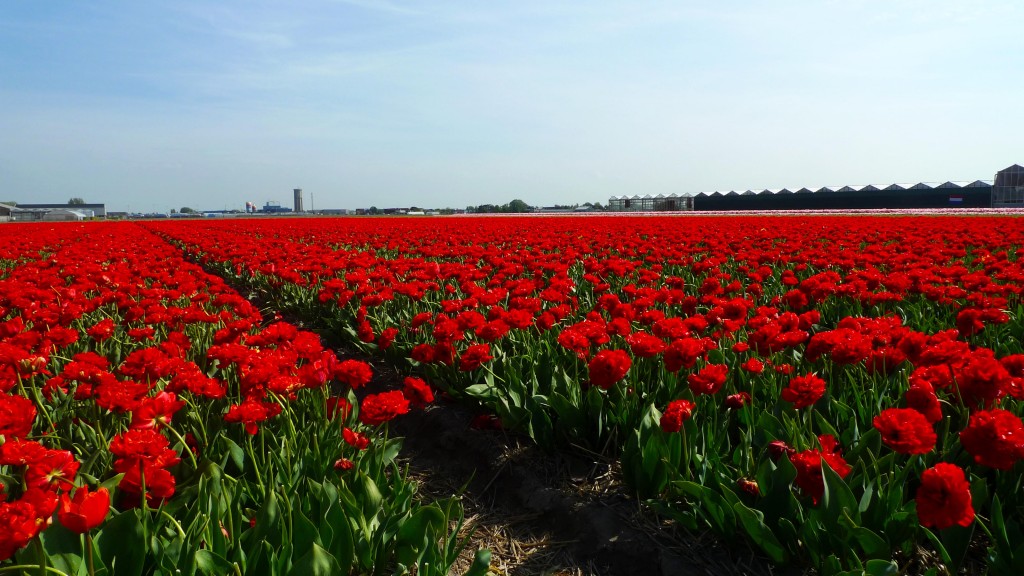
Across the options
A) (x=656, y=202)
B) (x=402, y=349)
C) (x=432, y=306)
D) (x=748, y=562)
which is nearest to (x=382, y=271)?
(x=432, y=306)

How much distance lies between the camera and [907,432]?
195cm

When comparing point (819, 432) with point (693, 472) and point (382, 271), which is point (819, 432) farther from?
point (382, 271)

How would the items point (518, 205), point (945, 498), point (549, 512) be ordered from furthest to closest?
point (518, 205) < point (549, 512) < point (945, 498)

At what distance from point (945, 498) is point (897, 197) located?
59821mm

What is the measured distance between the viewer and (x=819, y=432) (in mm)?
3043

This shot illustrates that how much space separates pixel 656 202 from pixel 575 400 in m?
66.1

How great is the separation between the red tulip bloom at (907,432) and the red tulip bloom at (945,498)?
0.18m

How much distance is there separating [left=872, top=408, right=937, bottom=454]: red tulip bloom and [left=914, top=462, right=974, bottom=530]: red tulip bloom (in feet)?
0.60

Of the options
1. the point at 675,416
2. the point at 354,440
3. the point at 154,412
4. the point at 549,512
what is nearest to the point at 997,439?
the point at 675,416

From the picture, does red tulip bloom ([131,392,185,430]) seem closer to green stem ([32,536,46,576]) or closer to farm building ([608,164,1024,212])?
green stem ([32,536,46,576])

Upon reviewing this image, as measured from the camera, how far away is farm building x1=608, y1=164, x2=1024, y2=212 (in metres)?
47.9

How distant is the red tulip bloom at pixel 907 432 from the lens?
194 cm

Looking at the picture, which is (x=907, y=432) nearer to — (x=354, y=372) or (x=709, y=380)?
(x=709, y=380)

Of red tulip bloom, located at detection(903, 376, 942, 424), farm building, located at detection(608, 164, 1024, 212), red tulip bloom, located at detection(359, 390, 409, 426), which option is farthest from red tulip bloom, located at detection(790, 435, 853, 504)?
farm building, located at detection(608, 164, 1024, 212)
